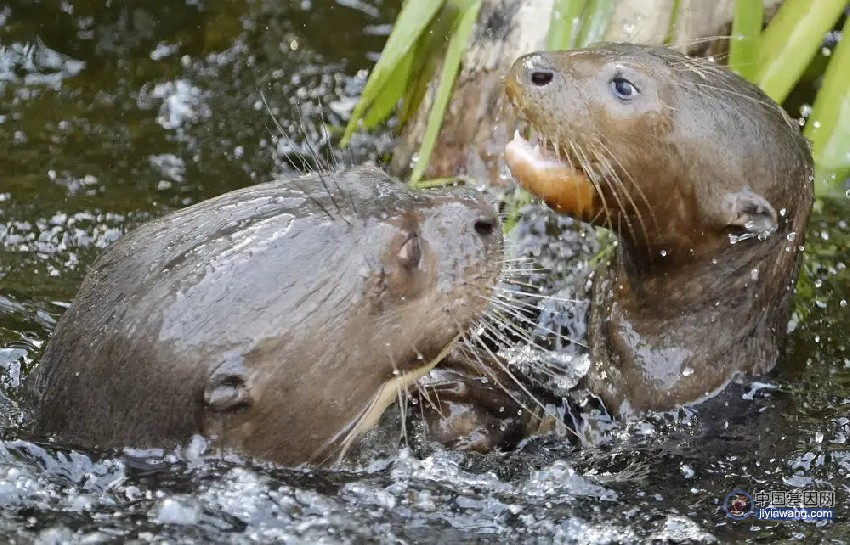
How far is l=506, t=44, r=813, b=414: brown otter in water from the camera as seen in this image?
323cm

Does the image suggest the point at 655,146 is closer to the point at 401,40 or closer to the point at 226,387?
the point at 401,40

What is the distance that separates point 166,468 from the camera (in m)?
2.65

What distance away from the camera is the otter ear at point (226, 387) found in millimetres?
2541

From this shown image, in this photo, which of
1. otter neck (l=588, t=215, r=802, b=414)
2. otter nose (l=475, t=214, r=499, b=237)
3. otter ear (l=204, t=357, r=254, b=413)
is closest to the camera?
otter ear (l=204, t=357, r=254, b=413)

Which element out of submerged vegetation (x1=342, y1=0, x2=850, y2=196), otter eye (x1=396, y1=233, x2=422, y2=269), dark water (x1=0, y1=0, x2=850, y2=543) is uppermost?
submerged vegetation (x1=342, y1=0, x2=850, y2=196)

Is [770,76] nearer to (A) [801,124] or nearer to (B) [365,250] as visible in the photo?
(A) [801,124]

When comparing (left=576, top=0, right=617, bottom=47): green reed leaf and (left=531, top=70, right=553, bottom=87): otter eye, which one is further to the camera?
(left=576, top=0, right=617, bottom=47): green reed leaf

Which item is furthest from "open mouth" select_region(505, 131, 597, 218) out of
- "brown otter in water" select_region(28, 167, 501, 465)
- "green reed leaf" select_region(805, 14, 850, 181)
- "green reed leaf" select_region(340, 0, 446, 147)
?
"green reed leaf" select_region(805, 14, 850, 181)

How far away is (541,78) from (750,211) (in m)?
0.65

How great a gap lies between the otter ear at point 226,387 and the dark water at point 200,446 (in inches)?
5.8

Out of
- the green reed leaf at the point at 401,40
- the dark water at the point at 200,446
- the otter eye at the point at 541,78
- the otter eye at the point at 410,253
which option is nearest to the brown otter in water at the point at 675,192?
the otter eye at the point at 541,78

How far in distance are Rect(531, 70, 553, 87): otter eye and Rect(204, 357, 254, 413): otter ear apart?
47.3 inches

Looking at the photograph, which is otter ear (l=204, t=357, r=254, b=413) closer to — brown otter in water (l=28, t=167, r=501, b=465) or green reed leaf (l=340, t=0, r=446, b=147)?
brown otter in water (l=28, t=167, r=501, b=465)

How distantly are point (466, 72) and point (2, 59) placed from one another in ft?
7.19
